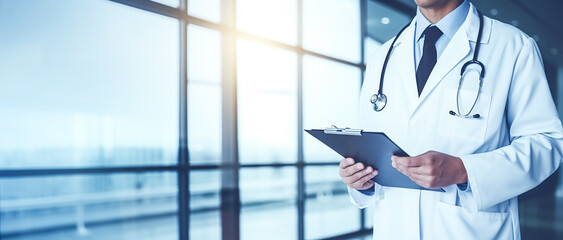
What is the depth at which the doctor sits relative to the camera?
85 cm

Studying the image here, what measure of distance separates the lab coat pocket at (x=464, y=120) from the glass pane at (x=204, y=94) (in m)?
1.83

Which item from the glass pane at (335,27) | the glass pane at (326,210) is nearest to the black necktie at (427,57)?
the glass pane at (335,27)

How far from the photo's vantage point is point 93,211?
54.9ft

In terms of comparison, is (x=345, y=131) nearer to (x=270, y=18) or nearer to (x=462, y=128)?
(x=462, y=128)

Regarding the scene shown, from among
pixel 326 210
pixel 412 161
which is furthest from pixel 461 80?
pixel 326 210

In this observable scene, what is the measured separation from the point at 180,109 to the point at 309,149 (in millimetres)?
1541

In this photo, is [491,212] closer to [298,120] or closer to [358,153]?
[358,153]

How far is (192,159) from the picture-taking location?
2.86 m

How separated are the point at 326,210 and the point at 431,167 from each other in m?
13.0

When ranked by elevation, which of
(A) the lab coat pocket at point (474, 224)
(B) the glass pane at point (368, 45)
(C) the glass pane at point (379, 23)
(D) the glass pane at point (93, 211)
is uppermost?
(C) the glass pane at point (379, 23)

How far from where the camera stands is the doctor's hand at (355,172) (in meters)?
0.94

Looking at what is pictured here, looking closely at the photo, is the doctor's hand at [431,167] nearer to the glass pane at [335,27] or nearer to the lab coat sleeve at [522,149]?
the lab coat sleeve at [522,149]

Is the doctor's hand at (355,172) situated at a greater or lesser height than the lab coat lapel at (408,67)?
lesser

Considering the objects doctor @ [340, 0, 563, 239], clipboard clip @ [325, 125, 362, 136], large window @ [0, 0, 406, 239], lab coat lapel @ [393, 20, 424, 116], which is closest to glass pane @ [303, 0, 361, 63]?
large window @ [0, 0, 406, 239]
